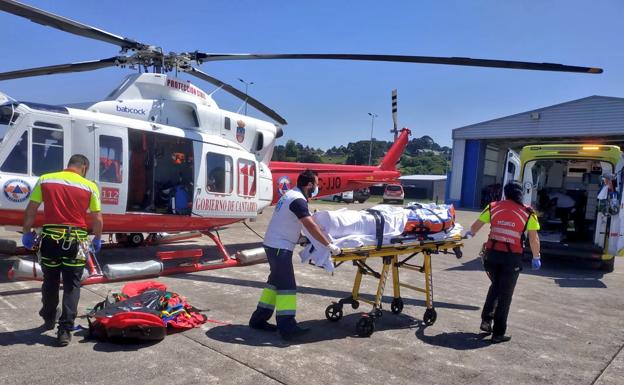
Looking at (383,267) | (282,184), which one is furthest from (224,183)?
(383,267)

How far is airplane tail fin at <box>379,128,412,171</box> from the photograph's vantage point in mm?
14078

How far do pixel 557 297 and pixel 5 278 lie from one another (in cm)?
839

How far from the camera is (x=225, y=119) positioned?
30.2ft

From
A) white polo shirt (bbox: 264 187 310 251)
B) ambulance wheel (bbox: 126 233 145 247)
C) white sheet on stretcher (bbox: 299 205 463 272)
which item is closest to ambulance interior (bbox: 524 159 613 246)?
white sheet on stretcher (bbox: 299 205 463 272)

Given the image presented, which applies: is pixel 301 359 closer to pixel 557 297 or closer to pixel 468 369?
pixel 468 369

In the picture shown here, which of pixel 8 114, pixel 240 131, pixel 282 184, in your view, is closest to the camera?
pixel 8 114

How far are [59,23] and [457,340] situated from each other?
633 centimetres

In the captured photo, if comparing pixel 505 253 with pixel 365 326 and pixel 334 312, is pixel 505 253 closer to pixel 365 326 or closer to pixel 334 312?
pixel 365 326

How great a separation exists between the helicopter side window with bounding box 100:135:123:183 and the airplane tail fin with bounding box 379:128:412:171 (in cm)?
822

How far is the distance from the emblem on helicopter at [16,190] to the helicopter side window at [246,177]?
375 centimetres

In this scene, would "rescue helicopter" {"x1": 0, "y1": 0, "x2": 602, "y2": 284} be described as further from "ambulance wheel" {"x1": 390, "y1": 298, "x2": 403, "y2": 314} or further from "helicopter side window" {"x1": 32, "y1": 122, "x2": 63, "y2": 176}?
"ambulance wheel" {"x1": 390, "y1": 298, "x2": 403, "y2": 314}

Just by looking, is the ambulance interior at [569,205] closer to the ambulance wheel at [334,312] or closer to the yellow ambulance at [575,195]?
the yellow ambulance at [575,195]

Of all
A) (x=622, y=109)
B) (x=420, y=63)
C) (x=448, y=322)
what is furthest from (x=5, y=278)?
(x=622, y=109)

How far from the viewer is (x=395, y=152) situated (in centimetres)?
1438
